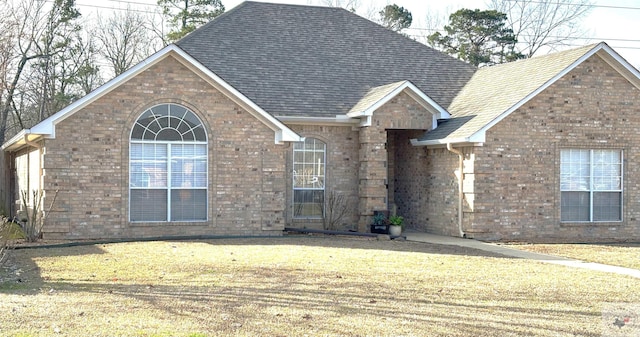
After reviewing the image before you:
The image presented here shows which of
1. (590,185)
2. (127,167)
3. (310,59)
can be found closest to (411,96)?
(310,59)

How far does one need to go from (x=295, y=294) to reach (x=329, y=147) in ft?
41.0

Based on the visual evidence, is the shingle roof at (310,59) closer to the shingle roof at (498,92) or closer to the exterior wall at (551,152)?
the shingle roof at (498,92)

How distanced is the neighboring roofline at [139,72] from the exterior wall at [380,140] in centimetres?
281

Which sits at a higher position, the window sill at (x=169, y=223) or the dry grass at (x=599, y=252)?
the window sill at (x=169, y=223)

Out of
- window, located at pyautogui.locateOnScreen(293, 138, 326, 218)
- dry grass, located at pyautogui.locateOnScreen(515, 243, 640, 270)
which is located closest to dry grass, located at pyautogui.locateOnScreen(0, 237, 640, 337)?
dry grass, located at pyautogui.locateOnScreen(515, 243, 640, 270)

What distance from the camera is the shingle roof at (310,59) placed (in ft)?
78.4

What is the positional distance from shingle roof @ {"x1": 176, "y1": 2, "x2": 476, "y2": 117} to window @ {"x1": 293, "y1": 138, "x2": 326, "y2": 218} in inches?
41.9

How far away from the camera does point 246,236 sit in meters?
20.7

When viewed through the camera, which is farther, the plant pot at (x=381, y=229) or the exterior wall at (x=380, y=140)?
the exterior wall at (x=380, y=140)

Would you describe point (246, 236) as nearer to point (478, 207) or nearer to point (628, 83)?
A: point (478, 207)

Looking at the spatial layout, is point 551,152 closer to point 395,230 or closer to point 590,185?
point 590,185

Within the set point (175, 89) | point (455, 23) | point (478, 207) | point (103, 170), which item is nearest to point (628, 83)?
point (478, 207)

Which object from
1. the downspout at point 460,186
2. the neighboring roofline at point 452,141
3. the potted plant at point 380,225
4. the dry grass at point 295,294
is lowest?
the dry grass at point 295,294

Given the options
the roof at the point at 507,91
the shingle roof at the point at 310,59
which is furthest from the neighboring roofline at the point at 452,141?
the shingle roof at the point at 310,59
